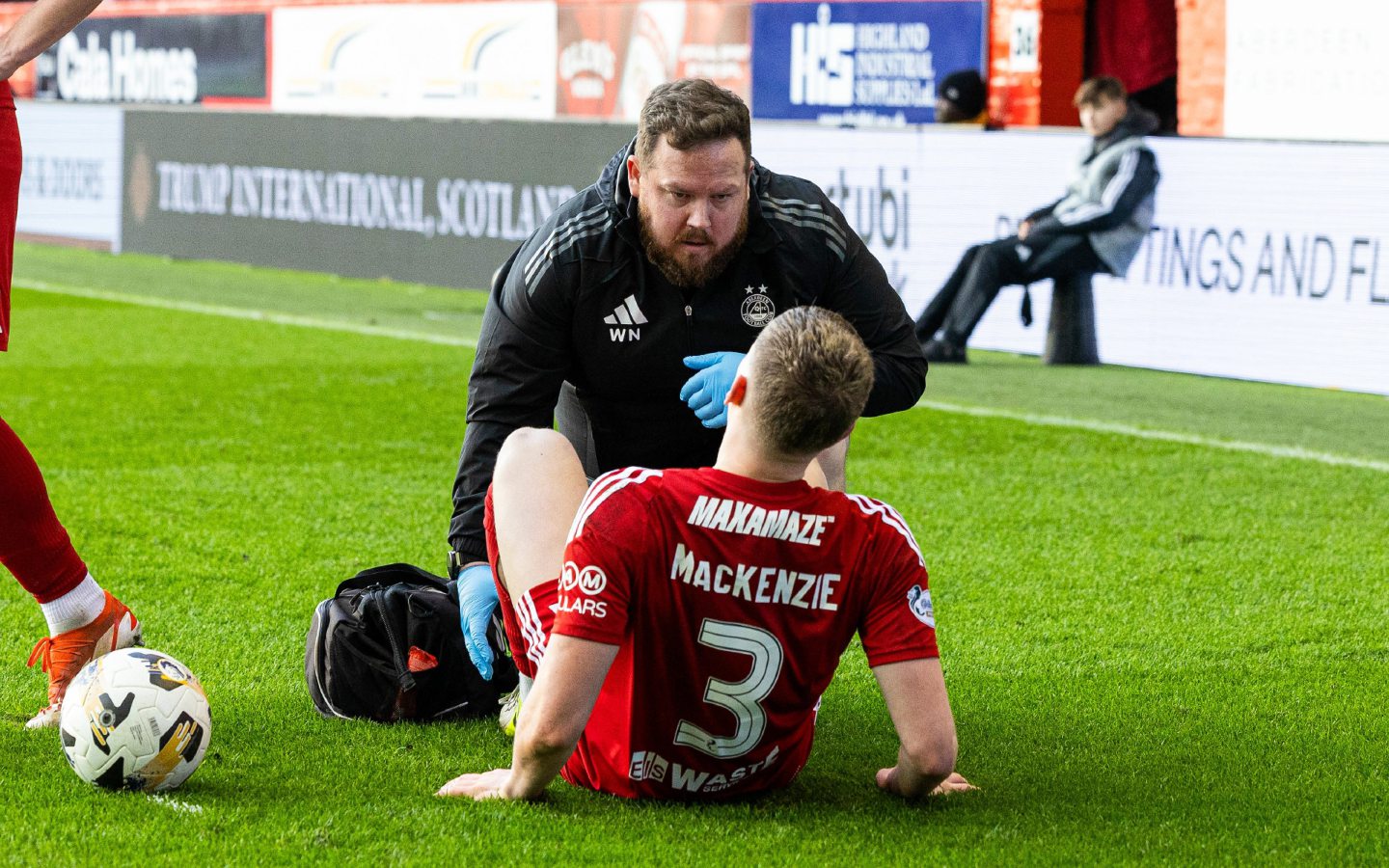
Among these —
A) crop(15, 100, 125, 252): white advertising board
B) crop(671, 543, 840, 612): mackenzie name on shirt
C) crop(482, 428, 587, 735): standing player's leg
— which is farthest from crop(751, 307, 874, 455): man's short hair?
crop(15, 100, 125, 252): white advertising board

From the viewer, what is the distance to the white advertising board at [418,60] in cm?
1791

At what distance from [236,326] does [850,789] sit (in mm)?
9345

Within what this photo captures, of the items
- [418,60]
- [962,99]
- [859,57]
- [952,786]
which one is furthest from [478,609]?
[418,60]

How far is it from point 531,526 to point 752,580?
0.58 metres

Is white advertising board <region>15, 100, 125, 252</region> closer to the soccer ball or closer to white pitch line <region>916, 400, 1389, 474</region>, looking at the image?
white pitch line <region>916, 400, 1389, 474</region>

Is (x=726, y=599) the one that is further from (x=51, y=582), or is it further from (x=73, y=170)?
(x=73, y=170)

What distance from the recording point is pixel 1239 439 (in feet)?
27.5

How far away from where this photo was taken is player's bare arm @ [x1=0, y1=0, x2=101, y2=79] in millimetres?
3945

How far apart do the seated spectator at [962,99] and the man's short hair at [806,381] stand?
37.1 feet

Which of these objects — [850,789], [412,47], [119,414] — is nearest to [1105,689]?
[850,789]

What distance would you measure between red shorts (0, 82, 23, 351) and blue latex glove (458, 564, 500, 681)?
1111 mm

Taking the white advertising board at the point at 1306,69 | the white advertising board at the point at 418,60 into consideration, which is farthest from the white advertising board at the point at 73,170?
the white advertising board at the point at 1306,69

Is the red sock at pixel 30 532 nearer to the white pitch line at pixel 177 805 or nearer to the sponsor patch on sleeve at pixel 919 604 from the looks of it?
the white pitch line at pixel 177 805

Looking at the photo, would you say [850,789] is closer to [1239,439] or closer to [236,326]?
[1239,439]
